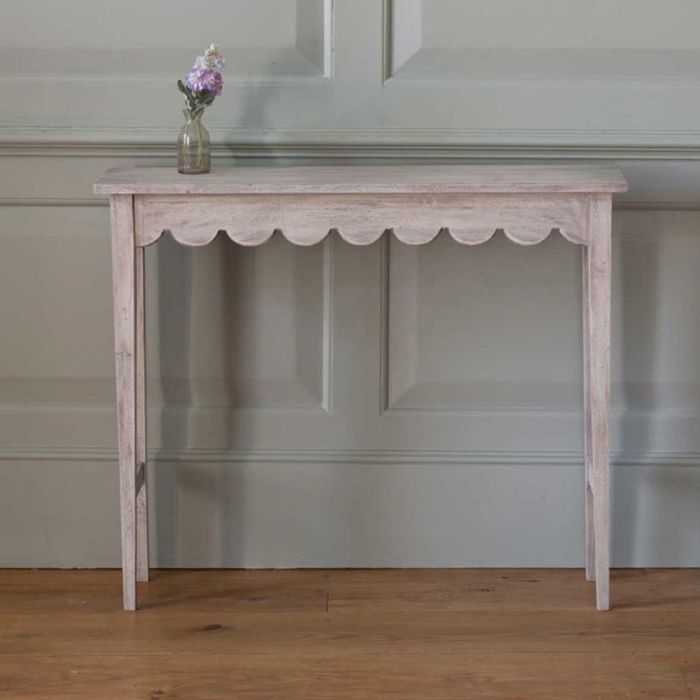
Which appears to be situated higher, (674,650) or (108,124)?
(108,124)

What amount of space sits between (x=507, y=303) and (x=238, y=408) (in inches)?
24.5

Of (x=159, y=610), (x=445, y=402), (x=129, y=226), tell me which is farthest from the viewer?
(x=445, y=402)

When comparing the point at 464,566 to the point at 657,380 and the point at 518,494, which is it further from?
the point at 657,380

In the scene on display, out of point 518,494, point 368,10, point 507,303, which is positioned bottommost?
point 518,494

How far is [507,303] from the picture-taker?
2.78 m

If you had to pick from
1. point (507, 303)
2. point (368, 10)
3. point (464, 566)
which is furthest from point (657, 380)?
point (368, 10)

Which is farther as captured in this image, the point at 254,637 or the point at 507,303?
the point at 507,303

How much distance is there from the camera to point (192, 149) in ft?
Answer: 8.21

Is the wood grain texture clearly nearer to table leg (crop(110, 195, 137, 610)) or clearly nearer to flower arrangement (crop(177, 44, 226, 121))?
table leg (crop(110, 195, 137, 610))

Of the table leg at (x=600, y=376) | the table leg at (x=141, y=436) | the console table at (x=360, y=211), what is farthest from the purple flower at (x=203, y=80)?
the table leg at (x=600, y=376)

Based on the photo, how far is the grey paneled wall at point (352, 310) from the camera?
2688mm

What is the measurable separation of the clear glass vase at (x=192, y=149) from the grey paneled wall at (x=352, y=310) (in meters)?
0.20

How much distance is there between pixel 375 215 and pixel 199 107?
0.41 m

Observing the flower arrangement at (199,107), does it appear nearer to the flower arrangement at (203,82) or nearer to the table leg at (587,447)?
the flower arrangement at (203,82)
